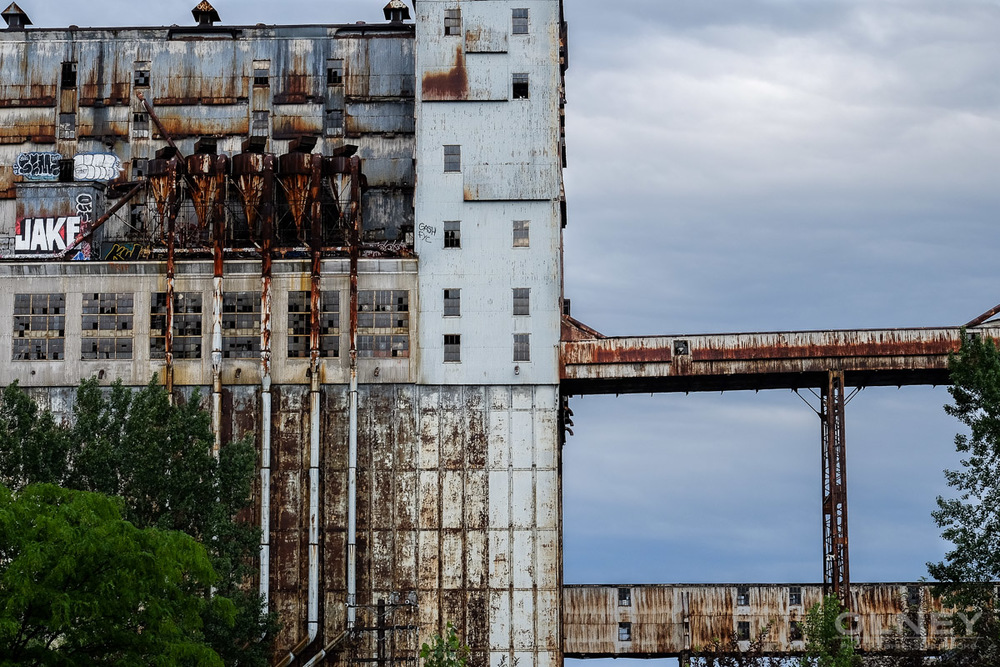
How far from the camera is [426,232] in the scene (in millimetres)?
93312

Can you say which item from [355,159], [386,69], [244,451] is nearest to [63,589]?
[244,451]

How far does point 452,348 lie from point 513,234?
6848 millimetres

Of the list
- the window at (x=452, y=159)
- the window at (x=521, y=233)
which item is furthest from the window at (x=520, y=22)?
the window at (x=521, y=233)

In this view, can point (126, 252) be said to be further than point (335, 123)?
No

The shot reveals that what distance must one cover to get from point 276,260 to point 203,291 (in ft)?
13.6

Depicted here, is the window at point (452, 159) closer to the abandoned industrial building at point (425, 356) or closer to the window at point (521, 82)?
the abandoned industrial building at point (425, 356)

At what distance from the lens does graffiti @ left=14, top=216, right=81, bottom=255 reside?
3844 inches

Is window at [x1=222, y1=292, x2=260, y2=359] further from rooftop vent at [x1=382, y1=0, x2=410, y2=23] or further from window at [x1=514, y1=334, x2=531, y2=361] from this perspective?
rooftop vent at [x1=382, y1=0, x2=410, y2=23]

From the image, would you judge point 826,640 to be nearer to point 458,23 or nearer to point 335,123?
point 458,23

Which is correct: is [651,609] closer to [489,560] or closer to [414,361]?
[489,560]

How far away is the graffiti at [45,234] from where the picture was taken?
9762 centimetres

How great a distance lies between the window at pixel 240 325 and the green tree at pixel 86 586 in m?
27.8

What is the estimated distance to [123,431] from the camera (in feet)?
270

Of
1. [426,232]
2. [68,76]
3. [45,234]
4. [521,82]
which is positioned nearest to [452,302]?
[426,232]
